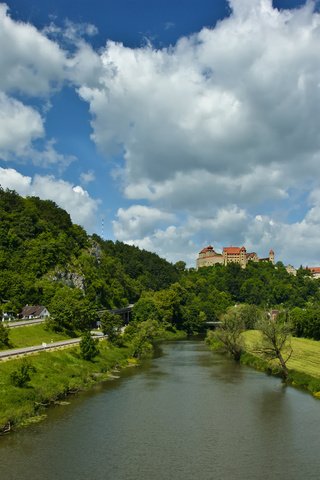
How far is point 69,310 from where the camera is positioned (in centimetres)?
9469

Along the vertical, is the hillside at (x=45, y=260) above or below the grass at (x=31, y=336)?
above

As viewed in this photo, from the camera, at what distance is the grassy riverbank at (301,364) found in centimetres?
6250

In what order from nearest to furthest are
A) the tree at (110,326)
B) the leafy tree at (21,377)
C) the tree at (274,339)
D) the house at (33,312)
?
1. the leafy tree at (21,377)
2. the tree at (274,339)
3. the tree at (110,326)
4. the house at (33,312)

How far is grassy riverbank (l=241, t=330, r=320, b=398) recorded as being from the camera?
6250 centimetres

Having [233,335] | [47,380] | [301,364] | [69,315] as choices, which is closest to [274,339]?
[301,364]

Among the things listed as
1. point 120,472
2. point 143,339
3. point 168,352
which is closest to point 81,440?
point 120,472

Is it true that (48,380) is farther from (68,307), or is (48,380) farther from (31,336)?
(68,307)

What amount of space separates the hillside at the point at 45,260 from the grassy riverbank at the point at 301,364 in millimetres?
42938

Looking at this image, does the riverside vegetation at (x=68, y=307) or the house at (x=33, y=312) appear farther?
the house at (x=33, y=312)

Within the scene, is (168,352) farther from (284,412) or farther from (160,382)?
(284,412)

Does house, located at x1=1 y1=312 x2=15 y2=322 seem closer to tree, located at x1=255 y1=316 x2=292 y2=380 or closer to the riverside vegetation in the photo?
the riverside vegetation

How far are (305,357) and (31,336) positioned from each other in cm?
5035

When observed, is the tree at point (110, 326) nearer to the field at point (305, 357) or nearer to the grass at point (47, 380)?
the grass at point (47, 380)

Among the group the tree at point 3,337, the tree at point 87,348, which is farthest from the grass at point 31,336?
the tree at point 87,348
